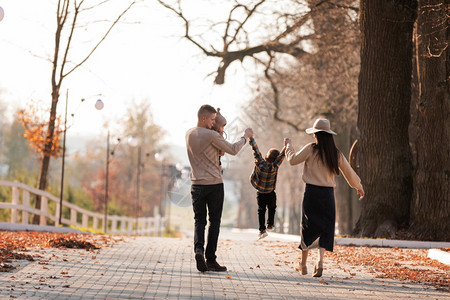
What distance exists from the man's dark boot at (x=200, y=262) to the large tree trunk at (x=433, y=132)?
884 centimetres

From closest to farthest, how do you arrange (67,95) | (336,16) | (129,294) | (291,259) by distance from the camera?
1. (129,294)
2. (291,259)
3. (67,95)
4. (336,16)

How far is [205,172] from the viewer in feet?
33.1

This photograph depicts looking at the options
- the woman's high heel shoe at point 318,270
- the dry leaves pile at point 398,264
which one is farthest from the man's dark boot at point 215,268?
the dry leaves pile at point 398,264

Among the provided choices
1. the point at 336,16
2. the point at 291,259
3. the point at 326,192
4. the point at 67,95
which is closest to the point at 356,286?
the point at 326,192

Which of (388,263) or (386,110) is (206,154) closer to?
(388,263)

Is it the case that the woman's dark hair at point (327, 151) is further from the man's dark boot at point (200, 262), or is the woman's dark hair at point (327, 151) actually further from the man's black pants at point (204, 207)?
the man's dark boot at point (200, 262)

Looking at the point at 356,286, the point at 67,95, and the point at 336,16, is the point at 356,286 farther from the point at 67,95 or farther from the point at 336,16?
the point at 336,16

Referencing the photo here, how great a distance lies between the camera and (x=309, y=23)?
27922 millimetres

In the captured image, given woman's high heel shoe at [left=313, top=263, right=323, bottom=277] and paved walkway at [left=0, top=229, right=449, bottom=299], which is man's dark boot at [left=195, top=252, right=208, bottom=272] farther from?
woman's high heel shoe at [left=313, top=263, right=323, bottom=277]

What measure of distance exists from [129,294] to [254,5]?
68.3ft

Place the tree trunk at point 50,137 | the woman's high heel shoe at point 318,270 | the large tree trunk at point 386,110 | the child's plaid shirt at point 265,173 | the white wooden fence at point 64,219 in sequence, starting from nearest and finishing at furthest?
the woman's high heel shoe at point 318,270 < the child's plaid shirt at point 265,173 < the large tree trunk at point 386,110 < the white wooden fence at point 64,219 < the tree trunk at point 50,137

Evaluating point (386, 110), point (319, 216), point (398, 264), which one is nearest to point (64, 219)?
point (386, 110)

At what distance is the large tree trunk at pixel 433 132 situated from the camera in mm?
17188

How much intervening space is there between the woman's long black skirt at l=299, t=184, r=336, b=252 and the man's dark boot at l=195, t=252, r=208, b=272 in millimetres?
1309
